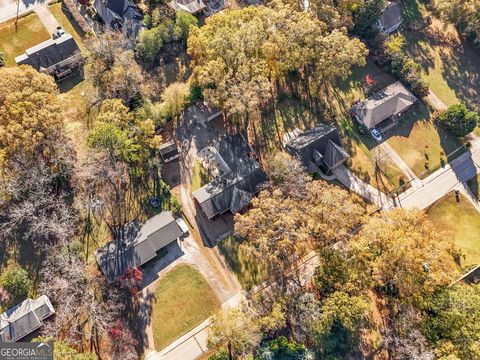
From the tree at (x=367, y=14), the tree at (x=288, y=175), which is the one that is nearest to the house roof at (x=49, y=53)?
the tree at (x=288, y=175)

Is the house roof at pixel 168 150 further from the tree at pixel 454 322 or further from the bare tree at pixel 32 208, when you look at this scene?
the tree at pixel 454 322

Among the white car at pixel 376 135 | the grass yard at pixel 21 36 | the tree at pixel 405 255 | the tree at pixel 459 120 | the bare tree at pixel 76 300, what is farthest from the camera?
the grass yard at pixel 21 36

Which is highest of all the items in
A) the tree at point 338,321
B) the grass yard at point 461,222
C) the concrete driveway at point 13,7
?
the concrete driveway at point 13,7

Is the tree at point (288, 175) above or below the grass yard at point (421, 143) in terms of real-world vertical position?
above

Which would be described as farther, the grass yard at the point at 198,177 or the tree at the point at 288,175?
the grass yard at the point at 198,177

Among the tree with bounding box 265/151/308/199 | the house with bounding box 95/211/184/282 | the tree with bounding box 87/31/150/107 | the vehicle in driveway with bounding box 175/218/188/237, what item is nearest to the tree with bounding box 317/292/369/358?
the tree with bounding box 265/151/308/199

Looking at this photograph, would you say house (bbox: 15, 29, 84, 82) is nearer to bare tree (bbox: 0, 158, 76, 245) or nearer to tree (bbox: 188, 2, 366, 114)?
bare tree (bbox: 0, 158, 76, 245)

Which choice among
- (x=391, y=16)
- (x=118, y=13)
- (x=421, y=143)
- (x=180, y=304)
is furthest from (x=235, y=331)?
(x=391, y=16)

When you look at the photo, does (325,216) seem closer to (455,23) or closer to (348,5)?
(348,5)
